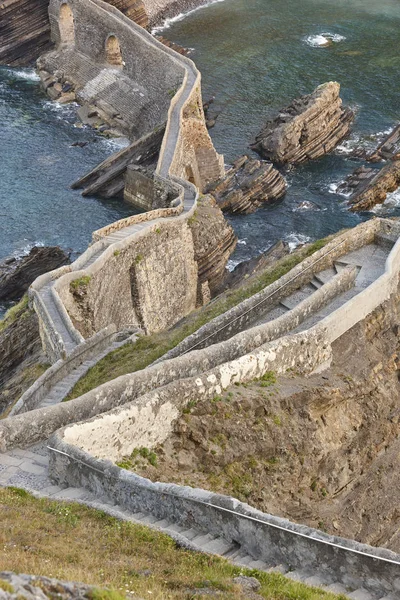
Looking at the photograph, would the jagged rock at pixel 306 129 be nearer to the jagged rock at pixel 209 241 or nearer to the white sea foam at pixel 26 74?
the jagged rock at pixel 209 241

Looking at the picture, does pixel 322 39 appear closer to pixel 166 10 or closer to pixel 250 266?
pixel 166 10

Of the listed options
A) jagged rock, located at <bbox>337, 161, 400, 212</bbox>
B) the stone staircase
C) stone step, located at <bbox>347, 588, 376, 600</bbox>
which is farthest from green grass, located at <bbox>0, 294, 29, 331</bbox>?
jagged rock, located at <bbox>337, 161, 400, 212</bbox>

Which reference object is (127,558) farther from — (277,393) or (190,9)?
(190,9)

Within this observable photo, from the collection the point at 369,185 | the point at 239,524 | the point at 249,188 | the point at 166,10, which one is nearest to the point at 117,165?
the point at 249,188

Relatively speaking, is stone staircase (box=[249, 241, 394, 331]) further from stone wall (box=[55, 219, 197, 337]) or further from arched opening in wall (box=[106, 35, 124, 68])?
arched opening in wall (box=[106, 35, 124, 68])

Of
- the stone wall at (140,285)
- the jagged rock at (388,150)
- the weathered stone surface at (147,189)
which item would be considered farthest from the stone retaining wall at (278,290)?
the jagged rock at (388,150)

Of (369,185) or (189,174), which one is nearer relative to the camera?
(189,174)

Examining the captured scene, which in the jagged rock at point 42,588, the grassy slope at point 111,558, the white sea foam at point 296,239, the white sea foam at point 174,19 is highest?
the jagged rock at point 42,588
